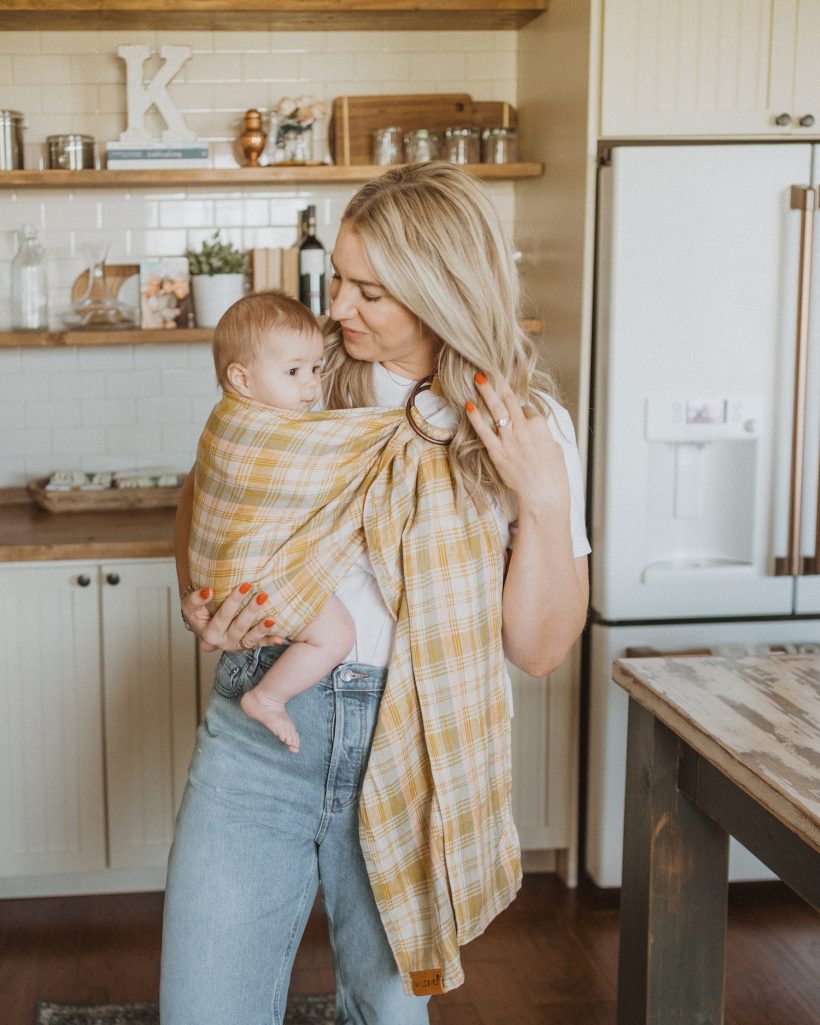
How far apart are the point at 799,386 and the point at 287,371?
1.66m

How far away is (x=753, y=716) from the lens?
64.7 inches

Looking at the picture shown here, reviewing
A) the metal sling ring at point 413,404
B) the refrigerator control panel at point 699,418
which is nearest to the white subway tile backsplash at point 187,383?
the refrigerator control panel at point 699,418

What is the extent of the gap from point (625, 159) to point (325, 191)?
108 cm

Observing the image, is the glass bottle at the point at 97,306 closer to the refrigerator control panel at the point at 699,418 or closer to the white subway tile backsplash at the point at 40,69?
the white subway tile backsplash at the point at 40,69

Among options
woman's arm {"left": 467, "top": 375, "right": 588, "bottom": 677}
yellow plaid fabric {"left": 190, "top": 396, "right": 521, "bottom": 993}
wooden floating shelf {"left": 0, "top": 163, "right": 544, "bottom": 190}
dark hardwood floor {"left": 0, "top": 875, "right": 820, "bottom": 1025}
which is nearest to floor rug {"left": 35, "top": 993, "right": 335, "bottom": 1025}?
dark hardwood floor {"left": 0, "top": 875, "right": 820, "bottom": 1025}

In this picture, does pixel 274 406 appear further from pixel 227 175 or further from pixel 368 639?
pixel 227 175

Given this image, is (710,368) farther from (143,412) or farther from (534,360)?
(143,412)

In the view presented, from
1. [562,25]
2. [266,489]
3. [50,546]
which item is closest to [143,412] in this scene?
[50,546]

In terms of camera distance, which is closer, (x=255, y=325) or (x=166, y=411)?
(x=255, y=325)

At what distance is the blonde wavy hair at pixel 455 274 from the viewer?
1.50 meters

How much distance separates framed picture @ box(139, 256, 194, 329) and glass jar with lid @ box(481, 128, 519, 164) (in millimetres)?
939

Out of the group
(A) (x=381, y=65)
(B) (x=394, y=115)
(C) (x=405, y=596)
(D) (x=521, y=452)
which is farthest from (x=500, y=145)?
(C) (x=405, y=596)

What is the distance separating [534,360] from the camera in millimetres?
1630

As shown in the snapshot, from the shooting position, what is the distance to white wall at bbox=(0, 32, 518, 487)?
3449mm
